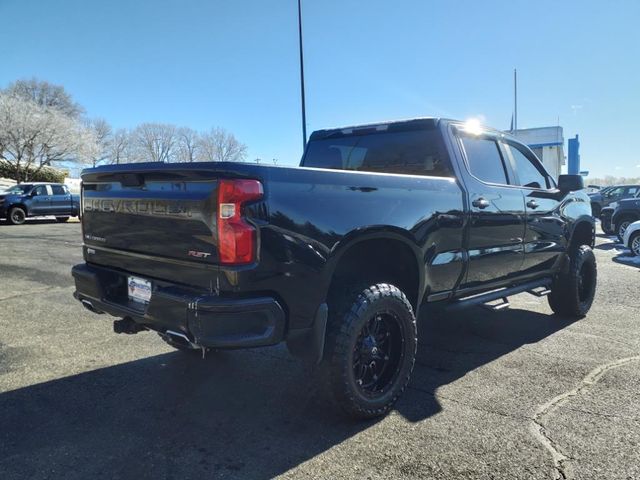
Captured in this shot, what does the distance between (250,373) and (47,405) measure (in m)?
1.39

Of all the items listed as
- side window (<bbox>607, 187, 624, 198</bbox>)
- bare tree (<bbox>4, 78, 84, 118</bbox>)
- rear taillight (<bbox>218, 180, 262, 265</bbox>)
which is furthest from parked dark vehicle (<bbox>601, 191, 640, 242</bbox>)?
bare tree (<bbox>4, 78, 84, 118</bbox>)

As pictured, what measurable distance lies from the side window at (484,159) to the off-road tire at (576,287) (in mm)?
1687

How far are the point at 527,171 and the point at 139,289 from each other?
390 centimetres

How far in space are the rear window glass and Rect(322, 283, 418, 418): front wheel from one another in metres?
1.30

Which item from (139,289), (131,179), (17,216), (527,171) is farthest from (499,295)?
(17,216)

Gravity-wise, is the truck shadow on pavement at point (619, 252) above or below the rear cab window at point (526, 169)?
below

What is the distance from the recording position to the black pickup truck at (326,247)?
8.38 feet

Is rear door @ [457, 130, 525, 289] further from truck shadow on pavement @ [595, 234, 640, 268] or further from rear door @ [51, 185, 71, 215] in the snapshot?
rear door @ [51, 185, 71, 215]

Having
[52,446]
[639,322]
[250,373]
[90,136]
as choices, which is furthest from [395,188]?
[90,136]

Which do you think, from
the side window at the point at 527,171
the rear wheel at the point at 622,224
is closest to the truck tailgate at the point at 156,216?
the side window at the point at 527,171

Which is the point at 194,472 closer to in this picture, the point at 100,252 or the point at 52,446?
the point at 52,446

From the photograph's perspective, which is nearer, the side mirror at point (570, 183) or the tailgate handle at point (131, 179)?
the tailgate handle at point (131, 179)

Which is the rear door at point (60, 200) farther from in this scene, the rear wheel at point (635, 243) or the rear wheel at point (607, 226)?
the rear wheel at point (607, 226)

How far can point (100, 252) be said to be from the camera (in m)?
3.41
